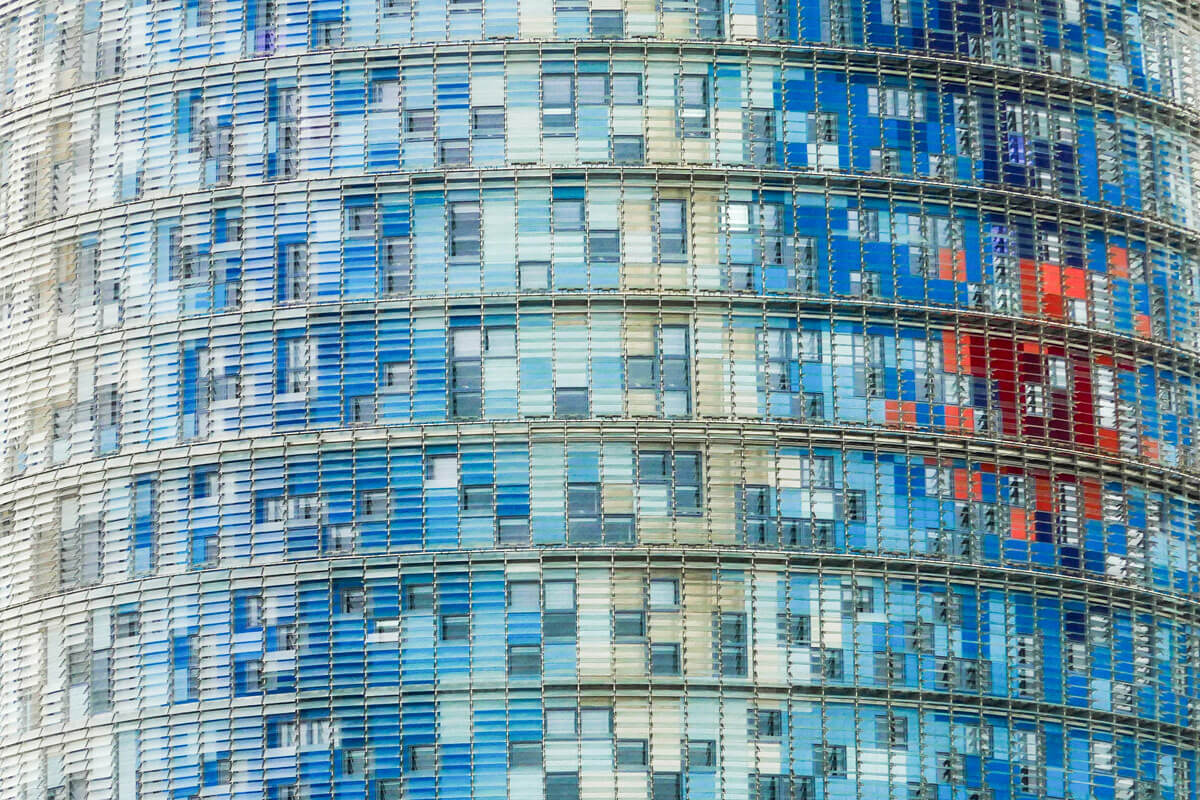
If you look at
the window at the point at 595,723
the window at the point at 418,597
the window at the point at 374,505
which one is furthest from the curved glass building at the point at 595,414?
the window at the point at 595,723

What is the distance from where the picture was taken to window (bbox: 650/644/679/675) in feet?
295

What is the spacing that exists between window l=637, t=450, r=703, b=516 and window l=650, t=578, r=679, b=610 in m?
2.42

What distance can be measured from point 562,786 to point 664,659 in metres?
4.89

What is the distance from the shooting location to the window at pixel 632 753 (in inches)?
3506

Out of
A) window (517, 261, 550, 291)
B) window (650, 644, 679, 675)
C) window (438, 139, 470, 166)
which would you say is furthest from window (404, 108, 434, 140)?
window (650, 644, 679, 675)

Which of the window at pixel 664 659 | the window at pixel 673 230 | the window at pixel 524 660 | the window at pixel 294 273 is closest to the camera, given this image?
the window at pixel 524 660

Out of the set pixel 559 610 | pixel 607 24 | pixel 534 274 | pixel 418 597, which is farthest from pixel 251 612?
pixel 607 24

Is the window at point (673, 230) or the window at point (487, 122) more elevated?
the window at point (487, 122)

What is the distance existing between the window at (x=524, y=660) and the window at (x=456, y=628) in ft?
4.72

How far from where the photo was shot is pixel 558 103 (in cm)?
9456

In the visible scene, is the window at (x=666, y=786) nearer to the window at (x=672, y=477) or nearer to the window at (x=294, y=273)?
the window at (x=672, y=477)

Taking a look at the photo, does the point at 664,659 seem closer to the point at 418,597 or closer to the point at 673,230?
the point at 418,597

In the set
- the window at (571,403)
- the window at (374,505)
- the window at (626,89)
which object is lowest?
the window at (374,505)

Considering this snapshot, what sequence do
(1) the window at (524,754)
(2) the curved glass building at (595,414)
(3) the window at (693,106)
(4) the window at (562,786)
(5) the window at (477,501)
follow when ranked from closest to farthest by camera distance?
1. (4) the window at (562,786)
2. (1) the window at (524,754)
3. (2) the curved glass building at (595,414)
4. (5) the window at (477,501)
5. (3) the window at (693,106)
